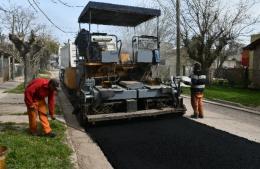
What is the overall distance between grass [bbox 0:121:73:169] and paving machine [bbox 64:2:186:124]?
1539 millimetres

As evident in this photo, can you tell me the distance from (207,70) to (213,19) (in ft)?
11.8

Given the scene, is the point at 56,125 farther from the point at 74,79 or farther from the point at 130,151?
the point at 74,79

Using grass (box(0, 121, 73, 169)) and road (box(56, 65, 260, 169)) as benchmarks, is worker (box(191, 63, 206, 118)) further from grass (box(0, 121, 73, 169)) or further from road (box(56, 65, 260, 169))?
grass (box(0, 121, 73, 169))

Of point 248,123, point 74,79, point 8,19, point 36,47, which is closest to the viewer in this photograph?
point 248,123

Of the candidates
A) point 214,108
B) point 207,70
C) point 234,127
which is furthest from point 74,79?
point 207,70

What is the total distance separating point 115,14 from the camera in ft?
38.8

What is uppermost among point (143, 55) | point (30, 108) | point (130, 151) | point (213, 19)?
point (213, 19)

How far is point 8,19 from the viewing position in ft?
138

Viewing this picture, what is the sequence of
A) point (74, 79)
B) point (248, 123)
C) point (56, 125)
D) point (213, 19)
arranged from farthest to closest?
point (213, 19) → point (74, 79) → point (248, 123) → point (56, 125)

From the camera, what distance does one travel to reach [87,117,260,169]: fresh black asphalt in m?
6.57

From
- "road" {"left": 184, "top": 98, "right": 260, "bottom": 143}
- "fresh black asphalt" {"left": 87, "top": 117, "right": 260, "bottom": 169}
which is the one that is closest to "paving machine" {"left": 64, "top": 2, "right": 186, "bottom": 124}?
"fresh black asphalt" {"left": 87, "top": 117, "right": 260, "bottom": 169}

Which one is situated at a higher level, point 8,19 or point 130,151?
point 8,19

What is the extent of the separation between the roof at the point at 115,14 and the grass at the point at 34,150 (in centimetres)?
377

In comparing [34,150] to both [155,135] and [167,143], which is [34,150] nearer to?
[167,143]
